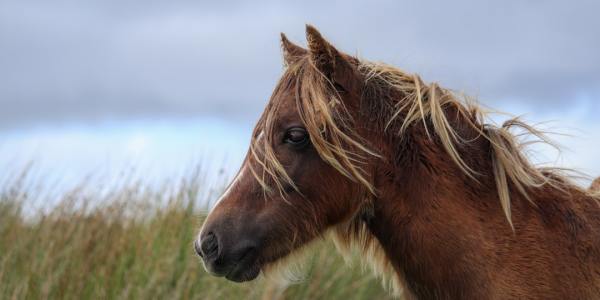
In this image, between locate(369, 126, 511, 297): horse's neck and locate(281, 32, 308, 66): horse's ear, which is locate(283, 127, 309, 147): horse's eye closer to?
locate(369, 126, 511, 297): horse's neck

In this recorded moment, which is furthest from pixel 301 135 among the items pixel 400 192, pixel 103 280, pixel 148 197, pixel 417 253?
pixel 148 197

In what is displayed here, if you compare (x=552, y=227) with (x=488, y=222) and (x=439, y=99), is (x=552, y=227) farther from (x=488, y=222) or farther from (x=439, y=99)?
(x=439, y=99)

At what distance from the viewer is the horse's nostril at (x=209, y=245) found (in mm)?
3268

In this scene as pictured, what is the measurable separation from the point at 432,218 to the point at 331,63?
0.84 metres

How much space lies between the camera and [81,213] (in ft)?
22.1

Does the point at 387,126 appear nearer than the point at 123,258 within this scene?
Yes

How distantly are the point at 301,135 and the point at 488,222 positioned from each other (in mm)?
902

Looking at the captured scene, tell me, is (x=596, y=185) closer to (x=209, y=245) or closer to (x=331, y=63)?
(x=331, y=63)

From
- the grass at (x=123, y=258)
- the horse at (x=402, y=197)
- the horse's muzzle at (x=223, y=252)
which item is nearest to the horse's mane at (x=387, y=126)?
the horse at (x=402, y=197)

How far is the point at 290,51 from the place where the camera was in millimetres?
3756

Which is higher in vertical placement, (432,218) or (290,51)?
(290,51)

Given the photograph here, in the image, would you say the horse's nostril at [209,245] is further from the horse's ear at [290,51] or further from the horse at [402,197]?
the horse's ear at [290,51]

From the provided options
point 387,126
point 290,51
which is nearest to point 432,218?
point 387,126

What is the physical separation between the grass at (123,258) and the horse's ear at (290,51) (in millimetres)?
1940
